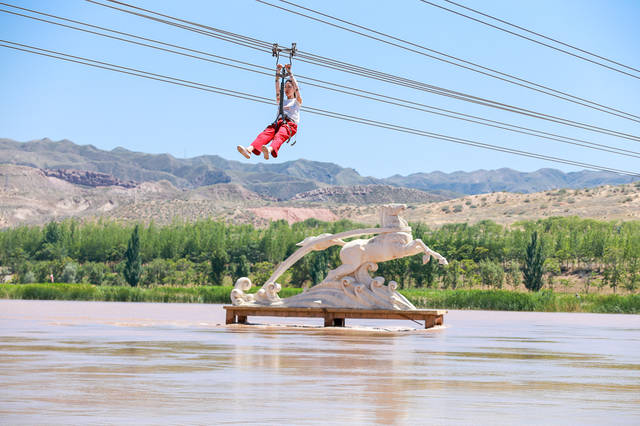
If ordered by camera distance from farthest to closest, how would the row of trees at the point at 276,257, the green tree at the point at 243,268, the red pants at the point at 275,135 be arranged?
the green tree at the point at 243,268 → the row of trees at the point at 276,257 → the red pants at the point at 275,135

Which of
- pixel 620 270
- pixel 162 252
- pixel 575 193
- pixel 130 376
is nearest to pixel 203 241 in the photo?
pixel 162 252

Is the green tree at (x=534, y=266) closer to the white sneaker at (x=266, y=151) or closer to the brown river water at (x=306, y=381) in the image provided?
the brown river water at (x=306, y=381)

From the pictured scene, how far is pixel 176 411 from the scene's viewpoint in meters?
7.42

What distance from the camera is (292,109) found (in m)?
16.5

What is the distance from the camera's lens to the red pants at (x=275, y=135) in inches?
608

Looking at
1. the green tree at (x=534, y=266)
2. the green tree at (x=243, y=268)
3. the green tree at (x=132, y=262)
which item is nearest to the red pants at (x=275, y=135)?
the green tree at (x=534, y=266)

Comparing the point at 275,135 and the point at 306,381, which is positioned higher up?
the point at 275,135

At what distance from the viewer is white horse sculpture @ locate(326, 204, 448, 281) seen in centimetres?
2227

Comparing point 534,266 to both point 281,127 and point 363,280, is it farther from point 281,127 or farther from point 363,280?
point 281,127

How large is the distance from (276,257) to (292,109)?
230 feet

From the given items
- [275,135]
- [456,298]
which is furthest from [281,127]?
[456,298]

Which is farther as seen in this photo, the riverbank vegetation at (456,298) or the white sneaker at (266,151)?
the riverbank vegetation at (456,298)

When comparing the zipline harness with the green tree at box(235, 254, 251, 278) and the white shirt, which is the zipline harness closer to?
the white shirt

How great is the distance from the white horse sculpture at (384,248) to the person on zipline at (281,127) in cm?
620
